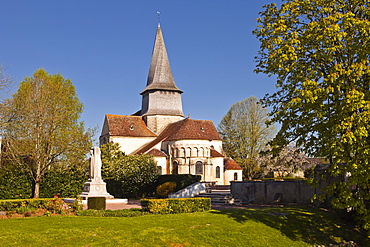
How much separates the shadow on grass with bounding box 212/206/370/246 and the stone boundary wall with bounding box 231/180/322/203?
4660 mm

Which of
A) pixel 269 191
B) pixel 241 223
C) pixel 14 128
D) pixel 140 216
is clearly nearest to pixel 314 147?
pixel 241 223

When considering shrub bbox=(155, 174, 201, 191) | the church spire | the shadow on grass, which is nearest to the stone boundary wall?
the shadow on grass

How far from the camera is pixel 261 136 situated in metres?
59.2

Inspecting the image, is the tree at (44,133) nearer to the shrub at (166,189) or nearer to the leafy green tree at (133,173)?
the leafy green tree at (133,173)

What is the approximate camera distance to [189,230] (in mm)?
15312

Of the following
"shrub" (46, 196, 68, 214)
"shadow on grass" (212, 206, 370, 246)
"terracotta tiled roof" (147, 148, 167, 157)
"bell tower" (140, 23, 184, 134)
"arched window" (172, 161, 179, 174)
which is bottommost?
"shadow on grass" (212, 206, 370, 246)

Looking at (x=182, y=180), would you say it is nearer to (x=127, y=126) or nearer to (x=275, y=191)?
(x=275, y=191)

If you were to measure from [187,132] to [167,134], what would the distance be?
4.23 m

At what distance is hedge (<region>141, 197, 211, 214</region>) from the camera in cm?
1914

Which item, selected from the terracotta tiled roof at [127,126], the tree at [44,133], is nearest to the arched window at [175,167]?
the terracotta tiled roof at [127,126]

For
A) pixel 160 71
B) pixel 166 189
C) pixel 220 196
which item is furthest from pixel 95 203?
pixel 160 71

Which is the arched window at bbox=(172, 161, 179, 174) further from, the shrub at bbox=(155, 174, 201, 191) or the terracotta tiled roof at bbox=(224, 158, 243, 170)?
the shrub at bbox=(155, 174, 201, 191)

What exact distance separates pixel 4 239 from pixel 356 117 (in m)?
12.3

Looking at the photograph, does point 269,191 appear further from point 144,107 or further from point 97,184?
point 144,107
